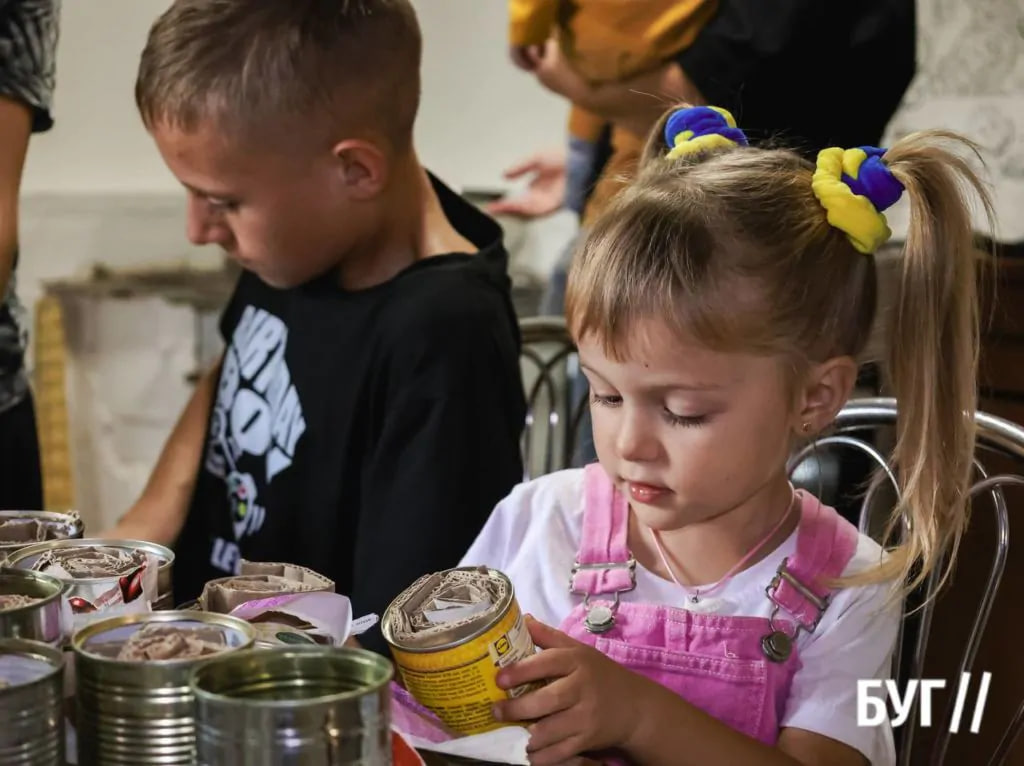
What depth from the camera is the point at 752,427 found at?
1.03m

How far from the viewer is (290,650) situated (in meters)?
0.56

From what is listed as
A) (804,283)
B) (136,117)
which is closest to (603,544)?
(804,283)

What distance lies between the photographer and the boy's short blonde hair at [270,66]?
1.33 m

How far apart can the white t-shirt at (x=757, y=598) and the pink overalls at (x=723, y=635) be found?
1 cm

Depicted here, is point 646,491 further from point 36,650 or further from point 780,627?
point 36,650

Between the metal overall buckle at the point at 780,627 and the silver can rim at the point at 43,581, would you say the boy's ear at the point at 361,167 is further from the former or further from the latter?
the silver can rim at the point at 43,581

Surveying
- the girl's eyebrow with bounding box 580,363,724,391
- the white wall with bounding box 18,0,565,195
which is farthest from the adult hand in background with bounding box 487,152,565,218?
the girl's eyebrow with bounding box 580,363,724,391

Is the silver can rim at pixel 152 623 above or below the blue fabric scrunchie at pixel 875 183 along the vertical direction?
below

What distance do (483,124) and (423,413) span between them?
6.85 ft

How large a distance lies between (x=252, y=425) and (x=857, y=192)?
76cm

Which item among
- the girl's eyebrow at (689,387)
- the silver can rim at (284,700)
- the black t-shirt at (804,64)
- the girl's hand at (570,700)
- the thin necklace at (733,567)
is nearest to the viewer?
the silver can rim at (284,700)

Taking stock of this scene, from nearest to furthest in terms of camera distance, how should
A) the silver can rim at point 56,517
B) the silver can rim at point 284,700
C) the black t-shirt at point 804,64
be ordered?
the silver can rim at point 284,700 → the silver can rim at point 56,517 → the black t-shirt at point 804,64

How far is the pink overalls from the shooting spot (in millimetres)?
1037

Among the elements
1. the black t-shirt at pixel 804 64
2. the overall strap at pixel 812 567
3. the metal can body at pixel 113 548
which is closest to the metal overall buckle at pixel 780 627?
the overall strap at pixel 812 567
